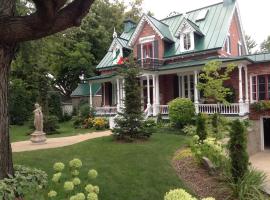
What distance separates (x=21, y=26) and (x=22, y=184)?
2.47 meters

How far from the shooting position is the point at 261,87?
2127 centimetres

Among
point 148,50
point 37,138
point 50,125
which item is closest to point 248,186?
point 37,138

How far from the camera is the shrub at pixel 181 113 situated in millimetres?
18500

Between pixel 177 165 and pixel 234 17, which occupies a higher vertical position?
pixel 234 17

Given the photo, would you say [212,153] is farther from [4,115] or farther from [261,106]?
[261,106]

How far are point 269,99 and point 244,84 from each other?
5.95 feet

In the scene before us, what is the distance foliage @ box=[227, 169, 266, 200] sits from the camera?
28.4 feet

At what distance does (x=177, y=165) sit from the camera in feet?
36.5

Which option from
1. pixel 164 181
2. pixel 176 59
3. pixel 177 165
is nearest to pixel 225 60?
pixel 176 59

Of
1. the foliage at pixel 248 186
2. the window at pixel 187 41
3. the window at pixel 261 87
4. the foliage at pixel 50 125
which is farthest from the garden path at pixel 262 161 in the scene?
the foliage at pixel 50 125

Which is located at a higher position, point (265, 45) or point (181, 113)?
point (265, 45)

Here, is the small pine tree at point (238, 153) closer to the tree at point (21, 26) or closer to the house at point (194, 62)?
the tree at point (21, 26)

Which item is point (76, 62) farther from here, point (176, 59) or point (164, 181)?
point (164, 181)

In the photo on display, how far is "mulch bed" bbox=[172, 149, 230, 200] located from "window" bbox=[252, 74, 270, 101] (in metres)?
11.5
